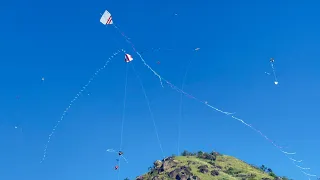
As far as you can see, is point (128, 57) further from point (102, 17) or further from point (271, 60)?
point (271, 60)

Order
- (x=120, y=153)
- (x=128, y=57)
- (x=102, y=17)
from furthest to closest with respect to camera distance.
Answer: (x=120, y=153)
(x=128, y=57)
(x=102, y=17)

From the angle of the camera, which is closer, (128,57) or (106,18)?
(106,18)

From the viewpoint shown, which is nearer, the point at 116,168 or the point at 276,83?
the point at 276,83

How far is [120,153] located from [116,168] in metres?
4.99

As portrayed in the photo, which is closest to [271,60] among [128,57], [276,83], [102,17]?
[276,83]

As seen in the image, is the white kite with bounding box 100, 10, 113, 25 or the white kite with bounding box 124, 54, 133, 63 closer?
the white kite with bounding box 100, 10, 113, 25

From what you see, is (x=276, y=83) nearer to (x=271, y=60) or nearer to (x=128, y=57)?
(x=271, y=60)

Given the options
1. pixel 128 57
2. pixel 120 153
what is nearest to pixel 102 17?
pixel 128 57

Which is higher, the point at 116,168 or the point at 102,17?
the point at 102,17

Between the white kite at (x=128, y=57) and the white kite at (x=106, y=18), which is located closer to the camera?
the white kite at (x=106, y=18)

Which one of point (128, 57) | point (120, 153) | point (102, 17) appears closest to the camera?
point (102, 17)

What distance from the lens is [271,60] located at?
83.9 meters

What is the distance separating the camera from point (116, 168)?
295ft

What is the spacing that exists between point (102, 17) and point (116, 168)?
31.9m
